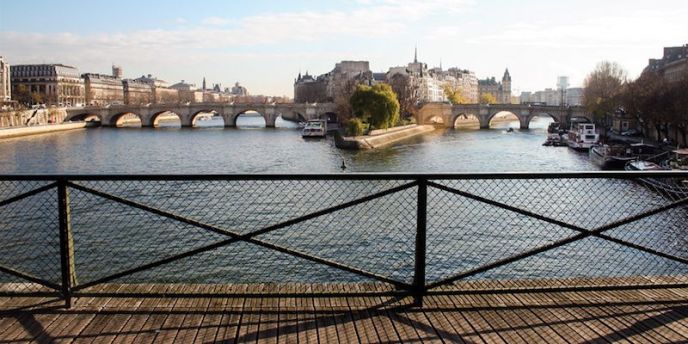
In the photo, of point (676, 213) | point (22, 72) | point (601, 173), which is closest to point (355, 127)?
point (676, 213)

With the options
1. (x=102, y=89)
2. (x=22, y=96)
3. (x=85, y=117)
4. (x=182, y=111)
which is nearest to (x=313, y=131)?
(x=182, y=111)

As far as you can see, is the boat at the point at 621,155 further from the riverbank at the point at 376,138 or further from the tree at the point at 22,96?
the tree at the point at 22,96

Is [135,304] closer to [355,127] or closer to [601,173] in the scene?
[601,173]

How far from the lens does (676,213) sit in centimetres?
2458

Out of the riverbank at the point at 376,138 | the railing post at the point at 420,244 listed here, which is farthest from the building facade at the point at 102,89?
the railing post at the point at 420,244

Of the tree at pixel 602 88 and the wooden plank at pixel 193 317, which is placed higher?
the tree at pixel 602 88

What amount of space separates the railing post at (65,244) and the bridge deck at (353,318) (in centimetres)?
16

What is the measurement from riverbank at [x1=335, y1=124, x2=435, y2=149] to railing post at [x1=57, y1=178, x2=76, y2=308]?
171ft

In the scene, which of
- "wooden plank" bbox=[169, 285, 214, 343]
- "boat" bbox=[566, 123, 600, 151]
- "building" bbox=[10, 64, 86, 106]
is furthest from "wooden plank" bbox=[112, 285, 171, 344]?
"building" bbox=[10, 64, 86, 106]

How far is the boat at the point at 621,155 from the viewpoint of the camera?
43.2 m

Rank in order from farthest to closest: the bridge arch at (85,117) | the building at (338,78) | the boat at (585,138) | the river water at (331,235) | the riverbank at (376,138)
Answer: the building at (338,78) → the bridge arch at (85,117) → the boat at (585,138) → the riverbank at (376,138) → the river water at (331,235)

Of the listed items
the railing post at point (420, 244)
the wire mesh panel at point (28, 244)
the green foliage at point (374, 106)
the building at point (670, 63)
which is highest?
the building at point (670, 63)

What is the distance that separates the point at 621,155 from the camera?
45.6 metres

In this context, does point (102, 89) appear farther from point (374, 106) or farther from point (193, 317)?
point (193, 317)
